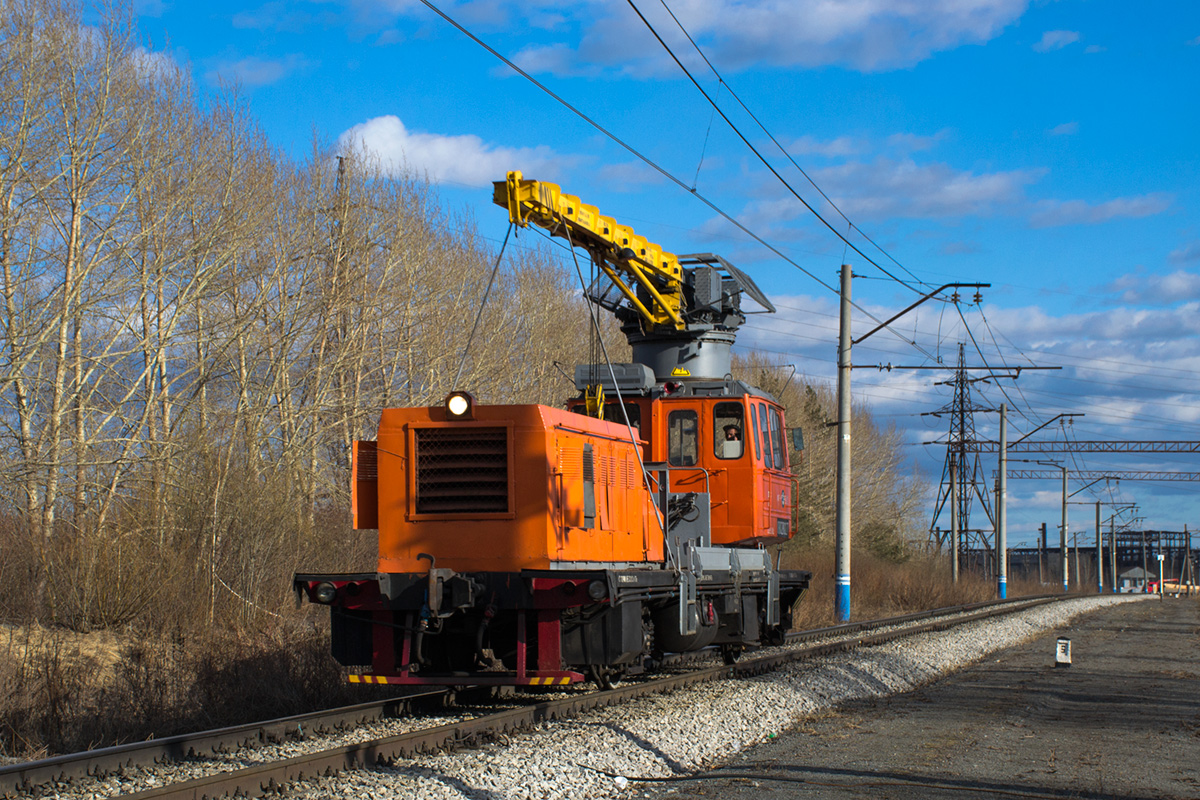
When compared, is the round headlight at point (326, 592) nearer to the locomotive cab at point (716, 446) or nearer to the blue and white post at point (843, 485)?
the locomotive cab at point (716, 446)

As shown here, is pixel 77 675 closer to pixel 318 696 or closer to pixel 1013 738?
pixel 318 696

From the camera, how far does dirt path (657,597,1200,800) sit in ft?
23.3

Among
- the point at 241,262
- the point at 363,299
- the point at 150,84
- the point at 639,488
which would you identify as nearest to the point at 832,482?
the point at 363,299

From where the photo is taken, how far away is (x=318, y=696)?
10.9m

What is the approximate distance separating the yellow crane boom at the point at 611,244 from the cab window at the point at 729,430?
6.88ft

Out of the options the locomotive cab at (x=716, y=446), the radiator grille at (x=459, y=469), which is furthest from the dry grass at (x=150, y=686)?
the locomotive cab at (x=716, y=446)

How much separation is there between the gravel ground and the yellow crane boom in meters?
4.85

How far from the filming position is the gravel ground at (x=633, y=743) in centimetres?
680

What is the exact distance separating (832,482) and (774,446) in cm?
4004

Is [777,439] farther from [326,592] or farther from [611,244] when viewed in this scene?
[326,592]

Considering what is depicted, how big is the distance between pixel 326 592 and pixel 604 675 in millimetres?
2788

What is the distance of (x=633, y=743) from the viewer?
27.1ft

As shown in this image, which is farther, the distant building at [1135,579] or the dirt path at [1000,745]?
the distant building at [1135,579]

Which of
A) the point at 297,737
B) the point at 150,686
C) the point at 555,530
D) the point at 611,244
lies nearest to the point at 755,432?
the point at 611,244
